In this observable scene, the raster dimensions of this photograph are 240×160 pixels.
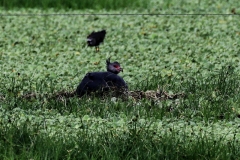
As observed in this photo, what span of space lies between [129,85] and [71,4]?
5994mm

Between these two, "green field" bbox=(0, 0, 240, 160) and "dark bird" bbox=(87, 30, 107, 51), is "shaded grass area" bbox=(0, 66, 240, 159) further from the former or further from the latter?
"dark bird" bbox=(87, 30, 107, 51)

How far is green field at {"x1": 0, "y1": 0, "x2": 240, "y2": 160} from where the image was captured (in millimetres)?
6262

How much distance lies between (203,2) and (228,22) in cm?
183

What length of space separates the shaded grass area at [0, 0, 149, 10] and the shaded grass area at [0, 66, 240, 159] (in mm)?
6132

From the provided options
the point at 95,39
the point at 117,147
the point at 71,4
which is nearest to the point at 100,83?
the point at 117,147

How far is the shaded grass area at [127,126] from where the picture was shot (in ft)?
20.2

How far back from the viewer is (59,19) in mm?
14094

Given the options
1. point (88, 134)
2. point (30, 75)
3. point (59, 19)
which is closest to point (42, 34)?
point (59, 19)

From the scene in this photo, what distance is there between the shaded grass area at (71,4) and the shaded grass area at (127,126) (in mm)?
6132

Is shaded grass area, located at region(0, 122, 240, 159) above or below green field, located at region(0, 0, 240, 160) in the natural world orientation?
below

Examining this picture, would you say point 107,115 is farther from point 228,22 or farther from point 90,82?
point 228,22

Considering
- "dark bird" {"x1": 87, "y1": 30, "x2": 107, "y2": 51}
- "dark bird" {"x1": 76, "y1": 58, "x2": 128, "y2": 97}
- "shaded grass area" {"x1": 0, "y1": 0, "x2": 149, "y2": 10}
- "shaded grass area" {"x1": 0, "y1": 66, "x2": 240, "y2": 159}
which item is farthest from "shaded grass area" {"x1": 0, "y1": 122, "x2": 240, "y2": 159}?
"shaded grass area" {"x1": 0, "y1": 0, "x2": 149, "y2": 10}

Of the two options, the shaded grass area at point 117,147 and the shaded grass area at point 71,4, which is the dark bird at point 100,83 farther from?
the shaded grass area at point 71,4

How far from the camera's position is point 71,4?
48.9 ft
